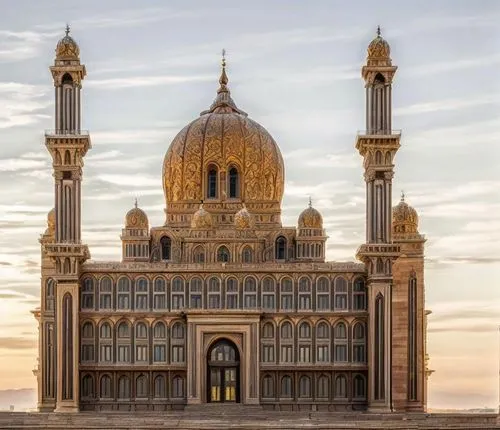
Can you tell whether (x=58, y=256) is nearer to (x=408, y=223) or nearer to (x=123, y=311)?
(x=123, y=311)

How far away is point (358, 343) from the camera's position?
361 ft

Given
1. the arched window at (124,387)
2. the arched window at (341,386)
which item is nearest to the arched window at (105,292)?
the arched window at (124,387)

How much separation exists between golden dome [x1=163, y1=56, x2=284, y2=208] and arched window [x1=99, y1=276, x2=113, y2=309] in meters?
14.0

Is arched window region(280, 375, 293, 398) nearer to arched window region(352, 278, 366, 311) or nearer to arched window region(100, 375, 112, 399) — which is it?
arched window region(352, 278, 366, 311)

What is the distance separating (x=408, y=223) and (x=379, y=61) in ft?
39.0

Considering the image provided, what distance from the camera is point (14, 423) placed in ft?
311

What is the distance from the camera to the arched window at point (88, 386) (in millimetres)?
109375

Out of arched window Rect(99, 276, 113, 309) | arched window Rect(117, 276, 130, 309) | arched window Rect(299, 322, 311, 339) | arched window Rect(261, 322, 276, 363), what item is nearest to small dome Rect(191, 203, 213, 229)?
arched window Rect(117, 276, 130, 309)

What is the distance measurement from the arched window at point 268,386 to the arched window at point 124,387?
327 inches

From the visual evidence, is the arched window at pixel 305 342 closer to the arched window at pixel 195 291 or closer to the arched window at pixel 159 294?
the arched window at pixel 195 291

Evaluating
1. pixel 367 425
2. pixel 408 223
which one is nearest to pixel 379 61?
pixel 408 223

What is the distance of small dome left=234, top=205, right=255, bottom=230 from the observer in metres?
117

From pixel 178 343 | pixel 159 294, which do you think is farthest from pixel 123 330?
pixel 178 343

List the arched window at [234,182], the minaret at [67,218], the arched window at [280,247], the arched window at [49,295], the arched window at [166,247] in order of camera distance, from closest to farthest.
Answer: the minaret at [67,218]
the arched window at [49,295]
the arched window at [166,247]
the arched window at [280,247]
the arched window at [234,182]
